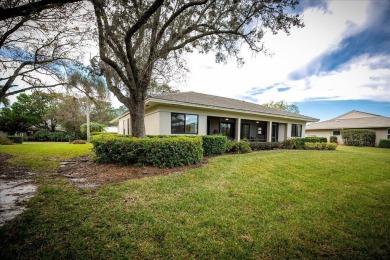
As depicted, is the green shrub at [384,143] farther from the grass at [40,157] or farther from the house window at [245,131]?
the grass at [40,157]

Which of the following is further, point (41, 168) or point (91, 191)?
point (41, 168)

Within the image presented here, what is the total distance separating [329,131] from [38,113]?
169 ft

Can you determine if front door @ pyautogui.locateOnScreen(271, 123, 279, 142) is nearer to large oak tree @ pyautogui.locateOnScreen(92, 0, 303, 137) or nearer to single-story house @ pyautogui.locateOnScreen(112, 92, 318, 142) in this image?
single-story house @ pyautogui.locateOnScreen(112, 92, 318, 142)

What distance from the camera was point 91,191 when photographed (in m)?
4.14

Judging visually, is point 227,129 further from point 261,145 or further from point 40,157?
point 40,157

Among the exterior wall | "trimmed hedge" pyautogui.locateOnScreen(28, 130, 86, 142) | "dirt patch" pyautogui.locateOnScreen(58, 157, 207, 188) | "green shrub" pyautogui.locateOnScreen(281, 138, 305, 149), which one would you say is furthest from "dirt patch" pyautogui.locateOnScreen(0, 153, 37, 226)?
"trimmed hedge" pyautogui.locateOnScreen(28, 130, 86, 142)

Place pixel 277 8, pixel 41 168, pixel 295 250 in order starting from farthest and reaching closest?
pixel 277 8, pixel 41 168, pixel 295 250

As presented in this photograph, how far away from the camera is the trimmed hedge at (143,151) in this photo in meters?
6.39

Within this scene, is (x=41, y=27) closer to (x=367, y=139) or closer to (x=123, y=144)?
(x=123, y=144)

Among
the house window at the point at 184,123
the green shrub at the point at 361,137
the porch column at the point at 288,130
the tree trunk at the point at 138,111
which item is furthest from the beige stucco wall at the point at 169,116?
the green shrub at the point at 361,137

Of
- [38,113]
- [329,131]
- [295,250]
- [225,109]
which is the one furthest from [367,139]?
[38,113]

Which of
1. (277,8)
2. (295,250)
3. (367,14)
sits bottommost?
(295,250)

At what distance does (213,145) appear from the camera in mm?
10391

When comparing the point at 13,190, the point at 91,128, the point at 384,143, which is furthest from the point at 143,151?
the point at 384,143
